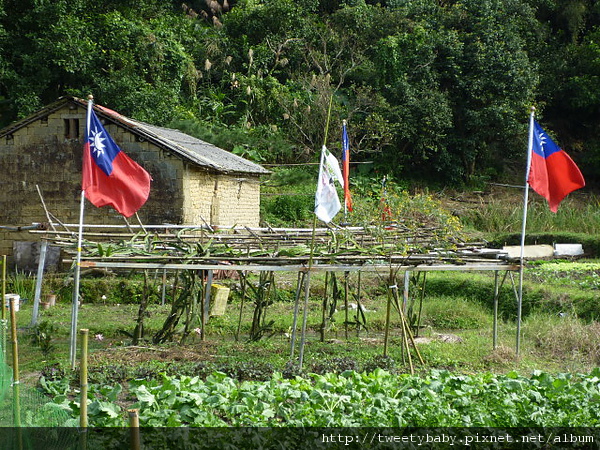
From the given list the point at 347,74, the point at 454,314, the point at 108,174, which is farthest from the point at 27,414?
the point at 347,74

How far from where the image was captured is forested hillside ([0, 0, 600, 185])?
2520cm

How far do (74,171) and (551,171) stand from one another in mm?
12596

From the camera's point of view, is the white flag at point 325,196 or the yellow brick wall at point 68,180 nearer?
the white flag at point 325,196

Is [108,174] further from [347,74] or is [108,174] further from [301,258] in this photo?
[347,74]

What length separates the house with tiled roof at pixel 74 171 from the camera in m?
18.4

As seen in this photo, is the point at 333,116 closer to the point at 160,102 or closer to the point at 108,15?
the point at 160,102

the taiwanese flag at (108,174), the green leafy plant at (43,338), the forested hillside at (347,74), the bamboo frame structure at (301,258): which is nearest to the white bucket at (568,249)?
the forested hillside at (347,74)

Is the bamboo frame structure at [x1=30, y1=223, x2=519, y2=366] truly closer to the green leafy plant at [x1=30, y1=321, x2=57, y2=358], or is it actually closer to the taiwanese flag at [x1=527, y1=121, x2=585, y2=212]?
the taiwanese flag at [x1=527, y1=121, x2=585, y2=212]

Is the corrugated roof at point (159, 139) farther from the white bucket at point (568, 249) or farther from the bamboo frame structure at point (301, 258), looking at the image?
the white bucket at point (568, 249)

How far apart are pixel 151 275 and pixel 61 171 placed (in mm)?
3829

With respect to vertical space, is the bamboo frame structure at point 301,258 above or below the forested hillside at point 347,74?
below

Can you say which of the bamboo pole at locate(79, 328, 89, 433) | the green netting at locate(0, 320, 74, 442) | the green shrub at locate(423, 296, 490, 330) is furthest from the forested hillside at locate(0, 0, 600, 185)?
the bamboo pole at locate(79, 328, 89, 433)

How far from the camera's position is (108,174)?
9836 millimetres

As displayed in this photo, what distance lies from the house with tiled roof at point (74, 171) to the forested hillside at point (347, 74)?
5888mm
